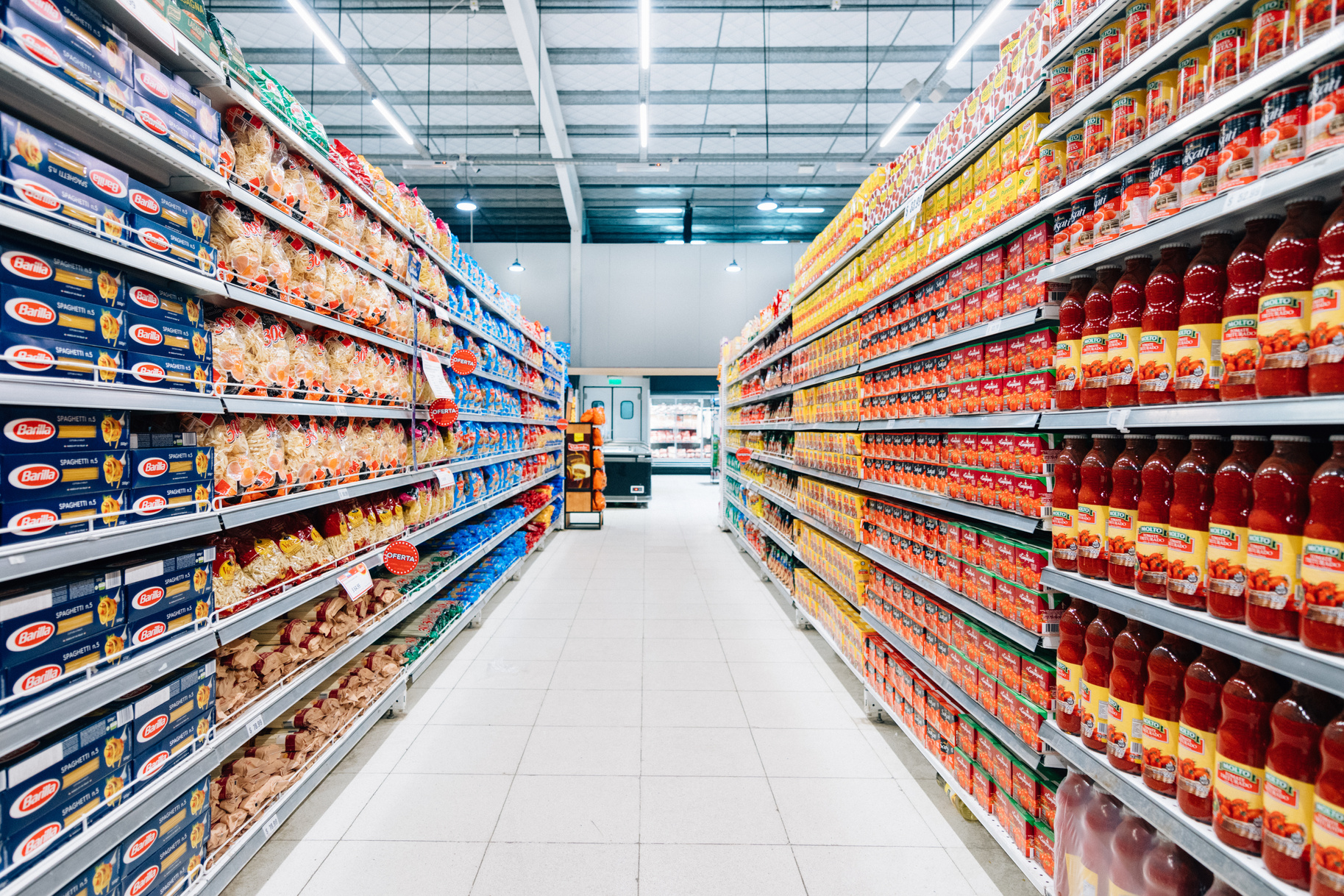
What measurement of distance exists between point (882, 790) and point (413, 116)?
35.8 feet

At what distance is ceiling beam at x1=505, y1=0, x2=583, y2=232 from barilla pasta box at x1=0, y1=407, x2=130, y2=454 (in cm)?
610

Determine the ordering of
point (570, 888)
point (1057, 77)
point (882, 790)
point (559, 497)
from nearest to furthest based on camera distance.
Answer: point (1057, 77) → point (570, 888) → point (882, 790) → point (559, 497)

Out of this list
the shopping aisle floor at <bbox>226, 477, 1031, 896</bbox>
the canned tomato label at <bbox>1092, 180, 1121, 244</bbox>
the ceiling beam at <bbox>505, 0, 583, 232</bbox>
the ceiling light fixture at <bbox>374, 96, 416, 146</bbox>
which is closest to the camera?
the canned tomato label at <bbox>1092, 180, 1121, 244</bbox>

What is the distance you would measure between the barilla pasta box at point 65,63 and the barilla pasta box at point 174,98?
53 millimetres

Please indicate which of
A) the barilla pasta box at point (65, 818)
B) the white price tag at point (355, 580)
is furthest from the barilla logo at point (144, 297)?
the white price tag at point (355, 580)

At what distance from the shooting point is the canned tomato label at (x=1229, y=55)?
3.53 ft

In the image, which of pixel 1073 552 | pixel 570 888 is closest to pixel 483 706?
pixel 570 888

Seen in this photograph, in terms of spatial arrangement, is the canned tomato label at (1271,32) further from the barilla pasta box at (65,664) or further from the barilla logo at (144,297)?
the barilla pasta box at (65,664)

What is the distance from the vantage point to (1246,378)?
1.04 m

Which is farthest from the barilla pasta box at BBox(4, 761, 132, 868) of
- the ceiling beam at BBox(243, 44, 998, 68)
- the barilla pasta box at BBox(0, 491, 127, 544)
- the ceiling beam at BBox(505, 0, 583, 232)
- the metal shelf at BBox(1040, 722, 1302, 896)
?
the ceiling beam at BBox(243, 44, 998, 68)

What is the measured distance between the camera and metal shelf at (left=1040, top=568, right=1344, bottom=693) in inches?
34.2

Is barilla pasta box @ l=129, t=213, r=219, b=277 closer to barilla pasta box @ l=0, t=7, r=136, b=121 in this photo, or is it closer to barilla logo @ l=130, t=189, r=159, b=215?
barilla logo @ l=130, t=189, r=159, b=215

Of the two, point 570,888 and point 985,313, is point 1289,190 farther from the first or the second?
point 570,888

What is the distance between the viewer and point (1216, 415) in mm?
1054
